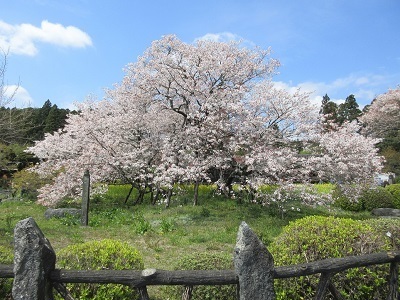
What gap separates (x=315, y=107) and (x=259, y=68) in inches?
151

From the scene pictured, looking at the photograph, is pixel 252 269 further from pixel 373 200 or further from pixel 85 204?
pixel 373 200

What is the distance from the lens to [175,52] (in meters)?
17.2

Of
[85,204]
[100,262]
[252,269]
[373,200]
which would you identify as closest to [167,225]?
[85,204]

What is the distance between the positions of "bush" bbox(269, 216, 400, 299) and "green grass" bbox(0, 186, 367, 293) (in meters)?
2.68

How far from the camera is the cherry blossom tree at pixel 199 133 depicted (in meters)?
14.6

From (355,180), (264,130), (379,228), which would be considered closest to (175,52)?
(264,130)

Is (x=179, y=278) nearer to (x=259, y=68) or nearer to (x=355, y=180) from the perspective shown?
(x=355, y=180)

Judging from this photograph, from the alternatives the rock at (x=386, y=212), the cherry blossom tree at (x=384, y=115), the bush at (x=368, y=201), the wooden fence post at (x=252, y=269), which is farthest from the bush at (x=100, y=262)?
the cherry blossom tree at (x=384, y=115)

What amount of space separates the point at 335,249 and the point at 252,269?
1.64m

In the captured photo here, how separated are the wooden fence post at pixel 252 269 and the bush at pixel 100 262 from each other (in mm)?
2060

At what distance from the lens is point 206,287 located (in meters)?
5.12

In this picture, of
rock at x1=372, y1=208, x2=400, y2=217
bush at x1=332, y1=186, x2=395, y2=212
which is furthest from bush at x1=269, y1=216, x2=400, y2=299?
bush at x1=332, y1=186, x2=395, y2=212

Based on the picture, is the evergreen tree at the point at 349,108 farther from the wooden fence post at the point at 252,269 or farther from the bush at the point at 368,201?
the wooden fence post at the point at 252,269

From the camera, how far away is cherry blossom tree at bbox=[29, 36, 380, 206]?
1461cm
